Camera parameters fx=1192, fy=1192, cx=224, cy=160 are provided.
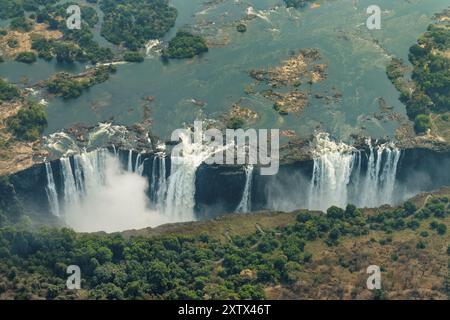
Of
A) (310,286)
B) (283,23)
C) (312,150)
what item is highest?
(283,23)

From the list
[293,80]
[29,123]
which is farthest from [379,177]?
[29,123]

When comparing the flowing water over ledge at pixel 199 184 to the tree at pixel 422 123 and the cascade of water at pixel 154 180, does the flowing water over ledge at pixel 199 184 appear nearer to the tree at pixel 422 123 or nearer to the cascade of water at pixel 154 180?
the cascade of water at pixel 154 180

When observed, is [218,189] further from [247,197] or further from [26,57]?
[26,57]

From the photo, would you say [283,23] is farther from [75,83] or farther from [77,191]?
[77,191]

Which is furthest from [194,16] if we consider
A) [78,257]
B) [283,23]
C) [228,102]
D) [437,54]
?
[78,257]

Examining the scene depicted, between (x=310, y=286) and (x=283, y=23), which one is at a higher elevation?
(x=283, y=23)

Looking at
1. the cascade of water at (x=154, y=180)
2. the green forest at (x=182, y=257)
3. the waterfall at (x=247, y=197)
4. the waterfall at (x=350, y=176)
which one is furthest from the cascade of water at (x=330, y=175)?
the cascade of water at (x=154, y=180)
